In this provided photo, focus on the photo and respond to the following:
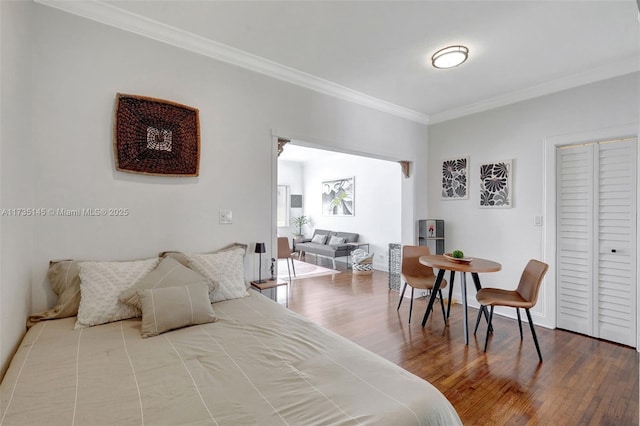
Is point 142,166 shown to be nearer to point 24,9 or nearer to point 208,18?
point 24,9

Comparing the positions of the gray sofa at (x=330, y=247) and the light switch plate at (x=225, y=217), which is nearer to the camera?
the light switch plate at (x=225, y=217)

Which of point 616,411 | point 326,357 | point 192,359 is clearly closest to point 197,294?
point 192,359

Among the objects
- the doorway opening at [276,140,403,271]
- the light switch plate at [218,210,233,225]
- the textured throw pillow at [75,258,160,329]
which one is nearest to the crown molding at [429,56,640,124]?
the doorway opening at [276,140,403,271]

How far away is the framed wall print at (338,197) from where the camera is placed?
767 cm

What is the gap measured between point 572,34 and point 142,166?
12.4ft

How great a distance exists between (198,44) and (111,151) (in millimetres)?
1215

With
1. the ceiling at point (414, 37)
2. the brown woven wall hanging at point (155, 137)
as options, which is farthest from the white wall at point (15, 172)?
the ceiling at point (414, 37)

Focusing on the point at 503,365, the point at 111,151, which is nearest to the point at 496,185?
the point at 503,365

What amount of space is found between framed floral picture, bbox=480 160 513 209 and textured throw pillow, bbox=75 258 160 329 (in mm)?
4092

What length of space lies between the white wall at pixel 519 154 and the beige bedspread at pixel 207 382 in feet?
10.3

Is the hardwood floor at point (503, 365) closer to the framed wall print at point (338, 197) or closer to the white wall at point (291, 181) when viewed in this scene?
the framed wall print at point (338, 197)

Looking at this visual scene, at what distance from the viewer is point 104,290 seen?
1901 mm

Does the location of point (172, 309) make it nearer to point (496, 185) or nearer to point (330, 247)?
point (496, 185)

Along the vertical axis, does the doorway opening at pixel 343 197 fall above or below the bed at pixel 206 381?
above
